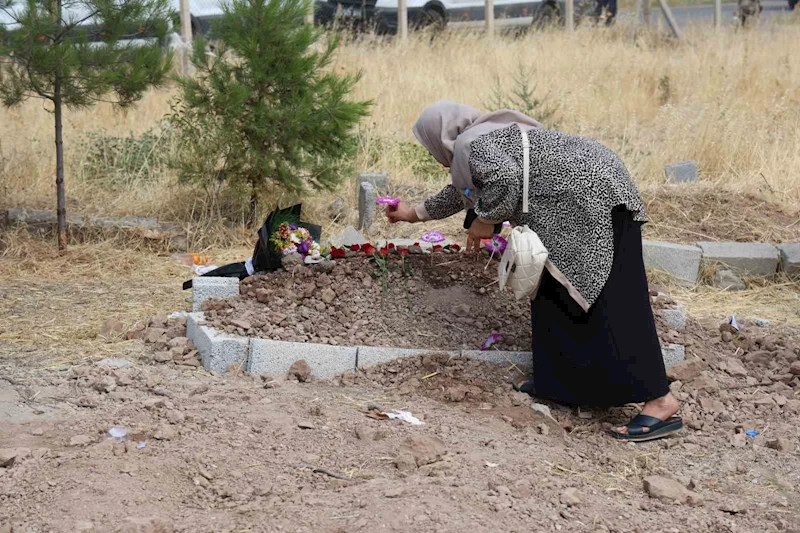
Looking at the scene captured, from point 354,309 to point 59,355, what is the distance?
1.49 metres

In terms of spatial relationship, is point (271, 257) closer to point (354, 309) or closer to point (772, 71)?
point (354, 309)

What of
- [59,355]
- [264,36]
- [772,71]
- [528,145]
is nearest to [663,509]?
[528,145]

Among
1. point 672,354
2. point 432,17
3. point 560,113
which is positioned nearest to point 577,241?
point 672,354

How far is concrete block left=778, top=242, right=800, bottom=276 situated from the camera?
6.44m

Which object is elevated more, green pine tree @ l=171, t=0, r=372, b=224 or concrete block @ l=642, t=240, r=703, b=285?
green pine tree @ l=171, t=0, r=372, b=224

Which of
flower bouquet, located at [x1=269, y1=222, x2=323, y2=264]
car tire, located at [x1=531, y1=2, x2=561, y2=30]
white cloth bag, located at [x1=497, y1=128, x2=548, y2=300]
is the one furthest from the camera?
car tire, located at [x1=531, y1=2, x2=561, y2=30]

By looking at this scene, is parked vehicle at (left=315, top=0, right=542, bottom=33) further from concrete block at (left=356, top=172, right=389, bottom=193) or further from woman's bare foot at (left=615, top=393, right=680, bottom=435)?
woman's bare foot at (left=615, top=393, right=680, bottom=435)

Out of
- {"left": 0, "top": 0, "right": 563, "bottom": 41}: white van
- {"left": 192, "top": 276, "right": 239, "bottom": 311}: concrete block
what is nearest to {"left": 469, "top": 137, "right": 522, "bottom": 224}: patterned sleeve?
{"left": 192, "top": 276, "right": 239, "bottom": 311}: concrete block

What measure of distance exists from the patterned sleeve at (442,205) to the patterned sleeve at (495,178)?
0.41 metres

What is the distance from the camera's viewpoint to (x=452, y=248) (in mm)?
5332

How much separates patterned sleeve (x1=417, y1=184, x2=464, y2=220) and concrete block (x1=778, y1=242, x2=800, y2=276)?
3.03m

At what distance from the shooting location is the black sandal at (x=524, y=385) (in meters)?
4.51

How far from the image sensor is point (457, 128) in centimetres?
420

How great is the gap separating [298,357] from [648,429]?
1.65m
